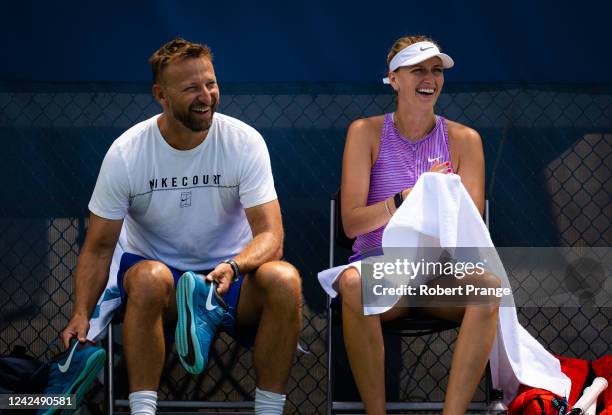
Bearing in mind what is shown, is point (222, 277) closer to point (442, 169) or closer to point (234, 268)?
point (234, 268)

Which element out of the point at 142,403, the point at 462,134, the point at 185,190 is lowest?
the point at 142,403

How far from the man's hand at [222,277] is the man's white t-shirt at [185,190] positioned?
0.32m

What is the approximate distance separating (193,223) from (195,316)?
0.51 m

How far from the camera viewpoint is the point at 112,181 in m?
3.43

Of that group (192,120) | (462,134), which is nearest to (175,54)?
(192,120)

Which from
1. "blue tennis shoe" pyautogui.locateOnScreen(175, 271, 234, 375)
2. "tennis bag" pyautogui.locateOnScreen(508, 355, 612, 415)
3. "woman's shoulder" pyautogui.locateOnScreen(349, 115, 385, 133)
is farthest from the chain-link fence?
"blue tennis shoe" pyautogui.locateOnScreen(175, 271, 234, 375)

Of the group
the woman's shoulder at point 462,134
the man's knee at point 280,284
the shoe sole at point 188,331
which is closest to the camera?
the shoe sole at point 188,331

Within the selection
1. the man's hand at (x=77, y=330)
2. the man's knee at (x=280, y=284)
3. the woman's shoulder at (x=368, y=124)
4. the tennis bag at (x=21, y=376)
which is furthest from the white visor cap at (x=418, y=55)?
the tennis bag at (x=21, y=376)

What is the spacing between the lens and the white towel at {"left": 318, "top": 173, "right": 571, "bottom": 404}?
3.37 m

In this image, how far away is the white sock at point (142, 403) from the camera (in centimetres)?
312

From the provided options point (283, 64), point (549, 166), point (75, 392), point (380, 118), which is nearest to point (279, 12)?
point (283, 64)

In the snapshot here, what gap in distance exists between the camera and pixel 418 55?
367 centimetres

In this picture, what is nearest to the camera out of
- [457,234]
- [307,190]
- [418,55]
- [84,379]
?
[84,379]

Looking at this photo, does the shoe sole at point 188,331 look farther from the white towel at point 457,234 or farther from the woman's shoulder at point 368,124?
the woman's shoulder at point 368,124
